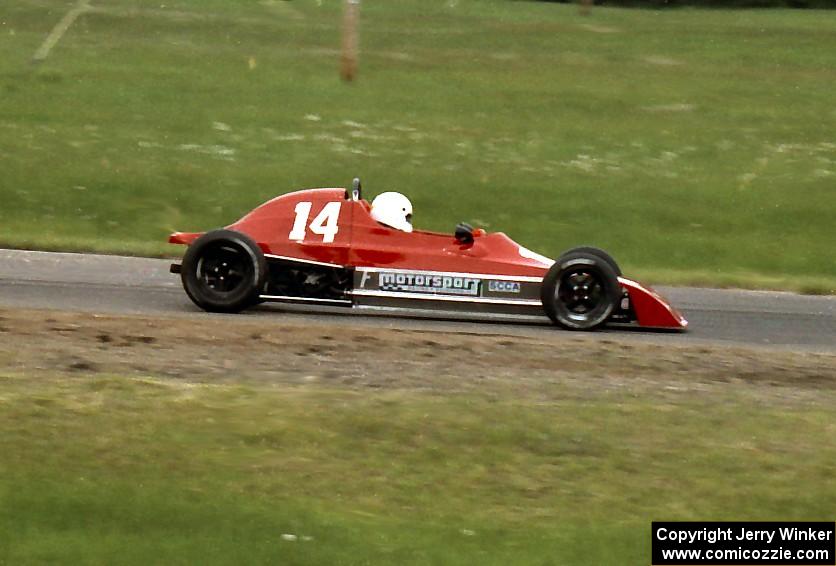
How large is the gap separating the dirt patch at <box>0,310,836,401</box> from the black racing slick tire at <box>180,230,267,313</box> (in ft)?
1.01

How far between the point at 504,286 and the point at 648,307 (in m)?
1.21

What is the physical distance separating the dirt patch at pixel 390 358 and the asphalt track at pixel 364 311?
1.65ft

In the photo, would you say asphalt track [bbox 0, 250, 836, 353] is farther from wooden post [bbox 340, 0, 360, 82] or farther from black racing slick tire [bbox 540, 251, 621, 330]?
wooden post [bbox 340, 0, 360, 82]

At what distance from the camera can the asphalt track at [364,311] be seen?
1219 cm

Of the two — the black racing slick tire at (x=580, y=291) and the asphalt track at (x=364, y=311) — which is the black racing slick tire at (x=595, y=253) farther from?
the asphalt track at (x=364, y=311)

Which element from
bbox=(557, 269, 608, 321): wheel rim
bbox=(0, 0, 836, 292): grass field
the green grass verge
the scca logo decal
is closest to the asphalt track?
bbox=(557, 269, 608, 321): wheel rim

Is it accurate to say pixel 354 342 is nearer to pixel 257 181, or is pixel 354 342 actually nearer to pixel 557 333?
pixel 557 333

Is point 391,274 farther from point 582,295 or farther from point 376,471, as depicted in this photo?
point 376,471

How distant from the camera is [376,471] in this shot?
7309 millimetres

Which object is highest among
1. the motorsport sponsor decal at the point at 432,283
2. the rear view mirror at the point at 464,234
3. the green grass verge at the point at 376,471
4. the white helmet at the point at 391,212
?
the white helmet at the point at 391,212

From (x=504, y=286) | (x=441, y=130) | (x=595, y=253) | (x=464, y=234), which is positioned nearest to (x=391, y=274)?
(x=464, y=234)

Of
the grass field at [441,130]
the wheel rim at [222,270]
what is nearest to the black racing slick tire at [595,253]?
the wheel rim at [222,270]

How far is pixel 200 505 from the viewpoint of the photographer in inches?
263

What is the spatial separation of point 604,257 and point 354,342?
102 inches
